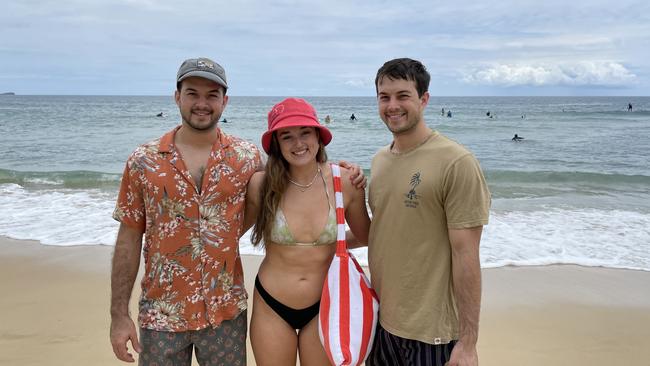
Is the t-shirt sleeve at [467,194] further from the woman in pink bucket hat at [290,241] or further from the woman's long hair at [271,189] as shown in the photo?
the woman's long hair at [271,189]

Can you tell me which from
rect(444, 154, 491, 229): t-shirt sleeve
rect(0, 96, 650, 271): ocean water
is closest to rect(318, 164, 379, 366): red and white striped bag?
rect(444, 154, 491, 229): t-shirt sleeve

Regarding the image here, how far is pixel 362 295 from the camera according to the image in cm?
276

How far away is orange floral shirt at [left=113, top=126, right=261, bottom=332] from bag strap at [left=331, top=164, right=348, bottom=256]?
55cm

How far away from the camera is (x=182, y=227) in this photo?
271 centimetres

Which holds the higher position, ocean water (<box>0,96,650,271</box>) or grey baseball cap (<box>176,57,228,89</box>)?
grey baseball cap (<box>176,57,228,89</box>)

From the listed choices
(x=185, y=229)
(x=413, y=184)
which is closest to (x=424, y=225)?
(x=413, y=184)

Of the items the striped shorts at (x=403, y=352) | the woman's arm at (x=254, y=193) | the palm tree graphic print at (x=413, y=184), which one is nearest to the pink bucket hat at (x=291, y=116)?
the woman's arm at (x=254, y=193)

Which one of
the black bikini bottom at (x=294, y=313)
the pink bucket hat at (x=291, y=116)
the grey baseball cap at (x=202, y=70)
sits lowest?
the black bikini bottom at (x=294, y=313)

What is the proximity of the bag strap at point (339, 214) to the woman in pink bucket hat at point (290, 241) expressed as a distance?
0.05 metres

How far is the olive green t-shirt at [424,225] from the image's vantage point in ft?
8.11

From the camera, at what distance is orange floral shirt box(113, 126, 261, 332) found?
2.68 m

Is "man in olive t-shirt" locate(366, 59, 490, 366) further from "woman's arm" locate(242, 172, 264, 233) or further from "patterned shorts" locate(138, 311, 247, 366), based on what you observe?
"patterned shorts" locate(138, 311, 247, 366)

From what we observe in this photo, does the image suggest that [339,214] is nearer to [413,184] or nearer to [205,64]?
[413,184]

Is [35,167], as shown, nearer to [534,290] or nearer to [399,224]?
[534,290]
